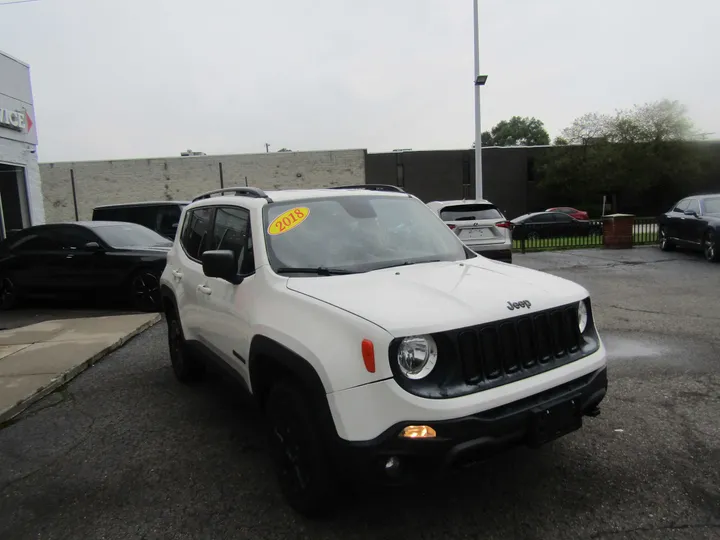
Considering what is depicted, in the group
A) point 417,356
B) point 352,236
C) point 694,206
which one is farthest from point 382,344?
point 694,206

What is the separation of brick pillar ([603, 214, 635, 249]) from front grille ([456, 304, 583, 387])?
15.2 metres

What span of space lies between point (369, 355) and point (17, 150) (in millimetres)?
15637

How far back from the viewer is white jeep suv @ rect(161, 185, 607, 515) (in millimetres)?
2398

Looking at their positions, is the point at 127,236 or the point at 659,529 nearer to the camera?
the point at 659,529

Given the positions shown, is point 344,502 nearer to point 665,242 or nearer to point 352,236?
point 352,236

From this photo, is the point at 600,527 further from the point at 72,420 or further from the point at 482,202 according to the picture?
the point at 482,202

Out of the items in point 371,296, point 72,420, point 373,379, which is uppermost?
point 371,296

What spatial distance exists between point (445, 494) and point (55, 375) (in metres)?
4.45

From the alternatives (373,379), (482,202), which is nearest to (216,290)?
(373,379)

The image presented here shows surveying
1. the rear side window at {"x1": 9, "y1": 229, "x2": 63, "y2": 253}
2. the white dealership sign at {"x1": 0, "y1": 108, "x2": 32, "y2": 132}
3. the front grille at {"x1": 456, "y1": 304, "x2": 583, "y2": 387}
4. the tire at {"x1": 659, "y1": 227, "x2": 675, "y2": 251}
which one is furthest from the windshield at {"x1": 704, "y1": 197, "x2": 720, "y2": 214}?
the white dealership sign at {"x1": 0, "y1": 108, "x2": 32, "y2": 132}

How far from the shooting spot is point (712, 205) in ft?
44.7

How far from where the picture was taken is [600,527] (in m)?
A: 2.70

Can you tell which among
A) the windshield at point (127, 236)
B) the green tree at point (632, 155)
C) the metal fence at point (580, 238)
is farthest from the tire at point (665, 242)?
the green tree at point (632, 155)

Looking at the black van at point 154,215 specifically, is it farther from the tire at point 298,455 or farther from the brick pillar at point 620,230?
the brick pillar at point 620,230
